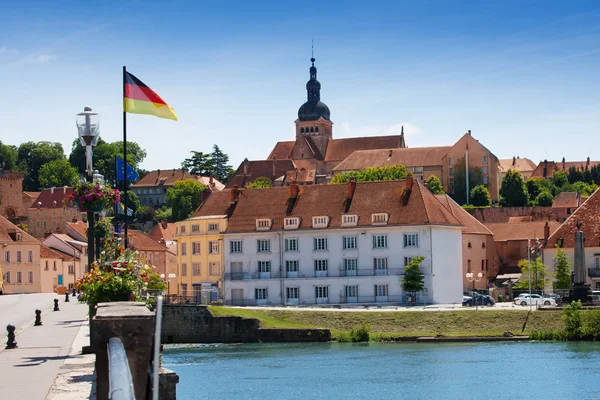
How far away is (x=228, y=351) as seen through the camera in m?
61.5

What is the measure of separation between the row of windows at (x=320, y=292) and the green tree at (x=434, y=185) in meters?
84.9

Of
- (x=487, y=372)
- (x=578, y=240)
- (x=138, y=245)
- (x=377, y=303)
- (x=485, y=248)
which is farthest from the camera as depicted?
(x=138, y=245)

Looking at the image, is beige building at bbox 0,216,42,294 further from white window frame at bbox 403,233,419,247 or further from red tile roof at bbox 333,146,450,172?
red tile roof at bbox 333,146,450,172

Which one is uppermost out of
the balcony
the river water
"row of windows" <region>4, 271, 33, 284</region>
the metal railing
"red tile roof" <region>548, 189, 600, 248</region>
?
"red tile roof" <region>548, 189, 600, 248</region>

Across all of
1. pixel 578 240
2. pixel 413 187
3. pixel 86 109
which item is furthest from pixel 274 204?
pixel 86 109

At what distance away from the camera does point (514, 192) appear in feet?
569

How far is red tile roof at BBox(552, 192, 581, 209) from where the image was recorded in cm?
16988

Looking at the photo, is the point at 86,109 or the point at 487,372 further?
the point at 487,372

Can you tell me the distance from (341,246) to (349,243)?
667 millimetres

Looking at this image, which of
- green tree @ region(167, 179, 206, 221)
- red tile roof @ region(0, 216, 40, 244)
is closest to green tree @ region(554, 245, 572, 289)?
red tile roof @ region(0, 216, 40, 244)

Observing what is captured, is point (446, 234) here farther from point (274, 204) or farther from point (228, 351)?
point (228, 351)

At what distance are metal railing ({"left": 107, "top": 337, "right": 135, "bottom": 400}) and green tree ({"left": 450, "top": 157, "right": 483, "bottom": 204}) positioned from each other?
560 ft

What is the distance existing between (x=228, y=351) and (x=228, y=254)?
24.1 meters

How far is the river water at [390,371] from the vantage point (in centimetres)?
4178
